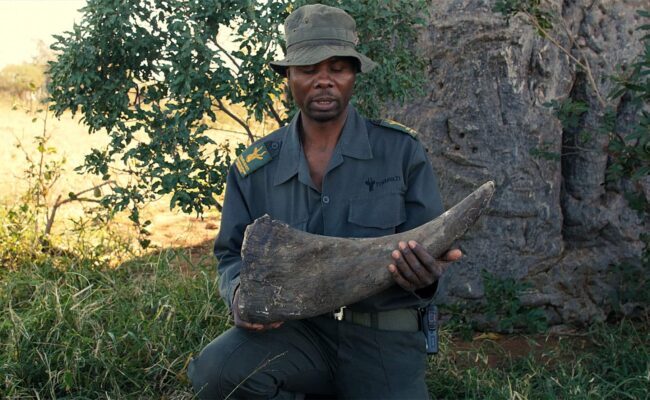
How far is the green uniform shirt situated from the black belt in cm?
4

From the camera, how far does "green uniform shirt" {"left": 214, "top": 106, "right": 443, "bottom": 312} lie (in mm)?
2748

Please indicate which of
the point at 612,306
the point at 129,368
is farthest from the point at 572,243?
the point at 129,368

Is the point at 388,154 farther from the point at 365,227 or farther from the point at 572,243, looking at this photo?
the point at 572,243

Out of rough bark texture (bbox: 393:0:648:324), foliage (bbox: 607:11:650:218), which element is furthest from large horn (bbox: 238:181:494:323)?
rough bark texture (bbox: 393:0:648:324)

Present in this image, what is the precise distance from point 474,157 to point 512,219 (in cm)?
40

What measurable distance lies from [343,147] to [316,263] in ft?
1.64

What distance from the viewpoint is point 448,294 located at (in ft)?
14.8

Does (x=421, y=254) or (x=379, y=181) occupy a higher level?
(x=379, y=181)

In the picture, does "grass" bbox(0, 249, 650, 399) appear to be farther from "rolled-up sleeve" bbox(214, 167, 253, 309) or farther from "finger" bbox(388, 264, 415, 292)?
"finger" bbox(388, 264, 415, 292)

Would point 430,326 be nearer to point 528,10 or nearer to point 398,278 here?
point 398,278

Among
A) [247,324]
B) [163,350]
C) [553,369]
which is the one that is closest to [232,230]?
[247,324]

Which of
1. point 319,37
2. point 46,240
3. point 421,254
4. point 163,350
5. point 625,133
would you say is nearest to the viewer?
point 421,254

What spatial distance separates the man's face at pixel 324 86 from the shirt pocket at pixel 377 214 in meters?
0.31

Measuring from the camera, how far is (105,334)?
11.9ft
